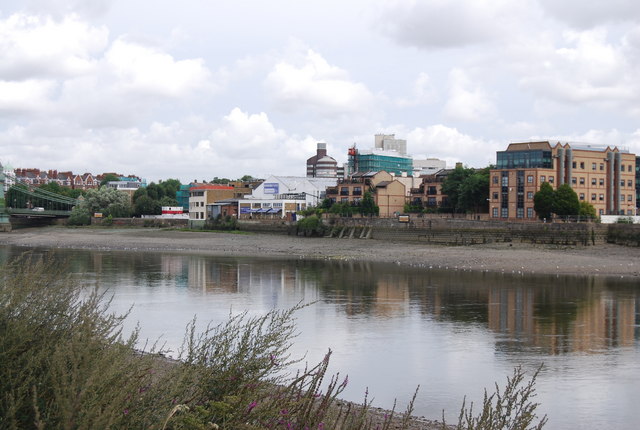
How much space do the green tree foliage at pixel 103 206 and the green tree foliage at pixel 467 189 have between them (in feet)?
198

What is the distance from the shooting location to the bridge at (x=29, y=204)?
11862 centimetres

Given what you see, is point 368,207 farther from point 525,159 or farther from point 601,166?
point 601,166

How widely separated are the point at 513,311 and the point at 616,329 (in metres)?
5.07

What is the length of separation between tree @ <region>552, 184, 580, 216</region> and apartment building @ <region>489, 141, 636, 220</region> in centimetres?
353

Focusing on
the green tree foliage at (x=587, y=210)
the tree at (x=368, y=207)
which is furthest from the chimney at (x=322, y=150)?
the green tree foliage at (x=587, y=210)

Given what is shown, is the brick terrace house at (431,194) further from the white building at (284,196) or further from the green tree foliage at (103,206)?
the green tree foliage at (103,206)

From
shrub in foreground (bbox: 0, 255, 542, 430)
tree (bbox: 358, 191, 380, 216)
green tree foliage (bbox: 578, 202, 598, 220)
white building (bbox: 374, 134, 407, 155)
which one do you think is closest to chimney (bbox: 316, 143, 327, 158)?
white building (bbox: 374, 134, 407, 155)

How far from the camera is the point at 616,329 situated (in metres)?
26.2

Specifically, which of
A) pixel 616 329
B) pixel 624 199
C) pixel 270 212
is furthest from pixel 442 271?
pixel 270 212

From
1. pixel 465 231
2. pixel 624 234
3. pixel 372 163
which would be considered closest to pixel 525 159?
pixel 465 231

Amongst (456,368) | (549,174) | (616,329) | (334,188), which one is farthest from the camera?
(334,188)

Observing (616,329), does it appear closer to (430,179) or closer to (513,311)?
(513,311)

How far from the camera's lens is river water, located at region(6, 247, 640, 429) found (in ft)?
57.2

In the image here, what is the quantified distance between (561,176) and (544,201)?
5943 millimetres
